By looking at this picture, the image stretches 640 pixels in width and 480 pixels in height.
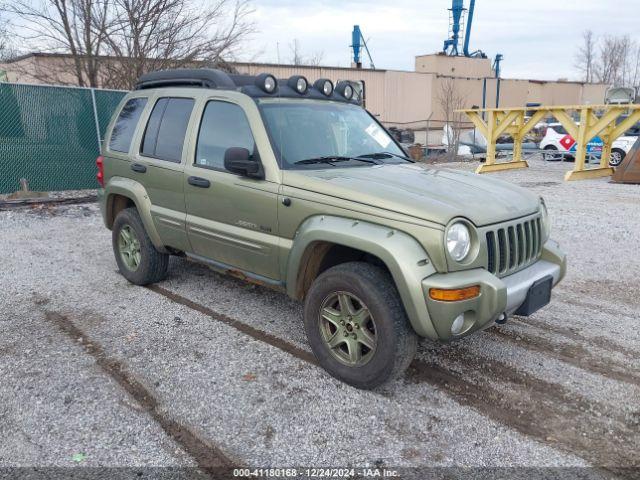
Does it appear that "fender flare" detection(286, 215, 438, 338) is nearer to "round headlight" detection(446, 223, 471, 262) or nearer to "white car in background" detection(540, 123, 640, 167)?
"round headlight" detection(446, 223, 471, 262)

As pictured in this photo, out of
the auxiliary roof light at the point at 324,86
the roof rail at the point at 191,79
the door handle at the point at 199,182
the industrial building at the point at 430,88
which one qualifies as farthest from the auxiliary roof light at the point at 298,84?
the industrial building at the point at 430,88

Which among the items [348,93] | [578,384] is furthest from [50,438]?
[348,93]

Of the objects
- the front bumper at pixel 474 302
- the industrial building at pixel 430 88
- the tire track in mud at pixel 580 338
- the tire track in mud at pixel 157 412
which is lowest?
the tire track in mud at pixel 580 338

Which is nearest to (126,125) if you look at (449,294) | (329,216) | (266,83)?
(266,83)

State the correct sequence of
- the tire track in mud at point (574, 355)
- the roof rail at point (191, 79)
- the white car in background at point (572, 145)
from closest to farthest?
the tire track in mud at point (574, 355), the roof rail at point (191, 79), the white car in background at point (572, 145)

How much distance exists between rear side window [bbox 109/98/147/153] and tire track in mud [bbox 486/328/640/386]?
3.88 meters

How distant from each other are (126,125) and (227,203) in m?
1.95

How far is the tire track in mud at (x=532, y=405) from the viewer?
2.79 meters

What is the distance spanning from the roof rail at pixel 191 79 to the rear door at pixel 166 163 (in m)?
0.16

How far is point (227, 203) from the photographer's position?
13.2ft

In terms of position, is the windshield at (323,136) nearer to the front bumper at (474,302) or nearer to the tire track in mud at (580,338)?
the front bumper at (474,302)

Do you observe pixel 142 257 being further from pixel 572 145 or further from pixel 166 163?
pixel 572 145

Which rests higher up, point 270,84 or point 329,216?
point 270,84

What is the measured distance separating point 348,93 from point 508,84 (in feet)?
127
